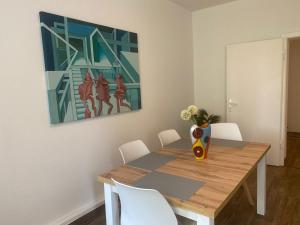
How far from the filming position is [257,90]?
3545 millimetres

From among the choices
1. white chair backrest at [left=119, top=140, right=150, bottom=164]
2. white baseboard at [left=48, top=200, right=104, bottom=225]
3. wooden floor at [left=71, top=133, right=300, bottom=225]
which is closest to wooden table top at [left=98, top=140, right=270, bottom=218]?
white chair backrest at [left=119, top=140, right=150, bottom=164]

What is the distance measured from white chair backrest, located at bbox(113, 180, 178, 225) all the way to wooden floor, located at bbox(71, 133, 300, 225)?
1.08 m

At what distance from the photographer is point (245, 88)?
364 centimetres

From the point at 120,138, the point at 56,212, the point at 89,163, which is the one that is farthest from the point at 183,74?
the point at 56,212

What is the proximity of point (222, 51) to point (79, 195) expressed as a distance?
3076mm

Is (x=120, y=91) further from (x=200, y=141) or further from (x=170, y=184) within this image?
(x=170, y=184)

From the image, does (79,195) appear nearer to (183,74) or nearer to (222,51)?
(183,74)

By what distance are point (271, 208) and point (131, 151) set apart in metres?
1.58

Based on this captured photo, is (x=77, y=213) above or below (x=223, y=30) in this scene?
below

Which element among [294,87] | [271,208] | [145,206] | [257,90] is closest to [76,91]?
[145,206]

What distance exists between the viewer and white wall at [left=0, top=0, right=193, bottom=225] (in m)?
1.79

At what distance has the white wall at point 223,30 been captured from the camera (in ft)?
10.8

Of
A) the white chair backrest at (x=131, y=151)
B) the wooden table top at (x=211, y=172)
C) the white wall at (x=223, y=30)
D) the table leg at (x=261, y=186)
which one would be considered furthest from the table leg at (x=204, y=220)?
the white wall at (x=223, y=30)

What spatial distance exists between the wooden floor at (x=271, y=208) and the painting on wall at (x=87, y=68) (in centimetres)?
105
